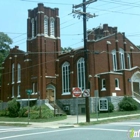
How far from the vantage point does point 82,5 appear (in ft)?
75.7

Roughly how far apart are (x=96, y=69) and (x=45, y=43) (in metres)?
9.38

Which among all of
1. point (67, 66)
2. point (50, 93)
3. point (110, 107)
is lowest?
point (110, 107)

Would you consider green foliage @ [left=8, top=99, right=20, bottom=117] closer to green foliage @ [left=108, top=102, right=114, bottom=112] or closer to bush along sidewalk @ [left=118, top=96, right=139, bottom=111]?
green foliage @ [left=108, top=102, right=114, bottom=112]

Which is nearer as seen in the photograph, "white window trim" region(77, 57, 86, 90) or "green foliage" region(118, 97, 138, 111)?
"green foliage" region(118, 97, 138, 111)

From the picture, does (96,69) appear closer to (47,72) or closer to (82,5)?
(47,72)

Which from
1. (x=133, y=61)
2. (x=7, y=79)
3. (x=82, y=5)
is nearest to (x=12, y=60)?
(x=7, y=79)

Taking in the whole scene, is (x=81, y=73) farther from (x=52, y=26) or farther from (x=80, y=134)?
(x=80, y=134)

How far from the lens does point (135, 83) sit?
38.1m

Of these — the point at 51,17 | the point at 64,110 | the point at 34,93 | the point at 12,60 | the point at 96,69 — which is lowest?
the point at 64,110

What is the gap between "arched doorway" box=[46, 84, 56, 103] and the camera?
129ft

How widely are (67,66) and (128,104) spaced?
37.3 feet

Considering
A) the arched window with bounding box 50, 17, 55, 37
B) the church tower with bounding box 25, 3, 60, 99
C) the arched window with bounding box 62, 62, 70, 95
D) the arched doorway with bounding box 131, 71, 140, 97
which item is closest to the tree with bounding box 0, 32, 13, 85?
the church tower with bounding box 25, 3, 60, 99

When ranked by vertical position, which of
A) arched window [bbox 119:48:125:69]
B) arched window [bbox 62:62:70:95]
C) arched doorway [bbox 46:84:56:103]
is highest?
arched window [bbox 119:48:125:69]

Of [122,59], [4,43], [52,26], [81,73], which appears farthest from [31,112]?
[4,43]
